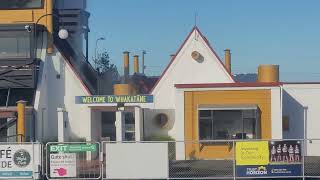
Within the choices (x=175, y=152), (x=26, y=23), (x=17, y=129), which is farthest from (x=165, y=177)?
(x=26, y=23)

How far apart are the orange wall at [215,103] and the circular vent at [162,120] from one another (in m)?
3.70

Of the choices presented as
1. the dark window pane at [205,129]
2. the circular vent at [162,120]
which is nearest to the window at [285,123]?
the dark window pane at [205,129]

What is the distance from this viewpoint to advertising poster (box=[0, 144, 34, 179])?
21.8 meters

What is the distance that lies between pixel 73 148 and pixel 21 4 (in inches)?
763

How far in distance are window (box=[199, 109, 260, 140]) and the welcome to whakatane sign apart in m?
3.56

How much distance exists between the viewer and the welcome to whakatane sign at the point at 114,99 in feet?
114

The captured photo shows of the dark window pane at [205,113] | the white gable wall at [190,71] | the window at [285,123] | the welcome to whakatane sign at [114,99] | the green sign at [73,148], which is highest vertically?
the white gable wall at [190,71]

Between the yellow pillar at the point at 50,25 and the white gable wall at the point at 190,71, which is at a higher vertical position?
the yellow pillar at the point at 50,25

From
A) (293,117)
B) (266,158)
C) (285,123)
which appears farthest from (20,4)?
(266,158)

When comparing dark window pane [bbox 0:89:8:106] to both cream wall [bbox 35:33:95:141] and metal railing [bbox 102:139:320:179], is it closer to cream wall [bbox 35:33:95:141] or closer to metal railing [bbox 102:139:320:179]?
cream wall [bbox 35:33:95:141]

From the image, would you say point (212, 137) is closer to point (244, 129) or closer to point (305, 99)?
point (244, 129)

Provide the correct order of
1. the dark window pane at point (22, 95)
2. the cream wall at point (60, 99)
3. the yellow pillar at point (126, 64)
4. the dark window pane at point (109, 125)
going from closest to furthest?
the dark window pane at point (22, 95)
the cream wall at point (60, 99)
the dark window pane at point (109, 125)
the yellow pillar at point (126, 64)

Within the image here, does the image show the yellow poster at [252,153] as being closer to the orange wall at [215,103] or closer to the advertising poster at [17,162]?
the advertising poster at [17,162]

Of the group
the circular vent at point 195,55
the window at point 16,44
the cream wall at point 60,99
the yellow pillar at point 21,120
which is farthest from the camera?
the circular vent at point 195,55
